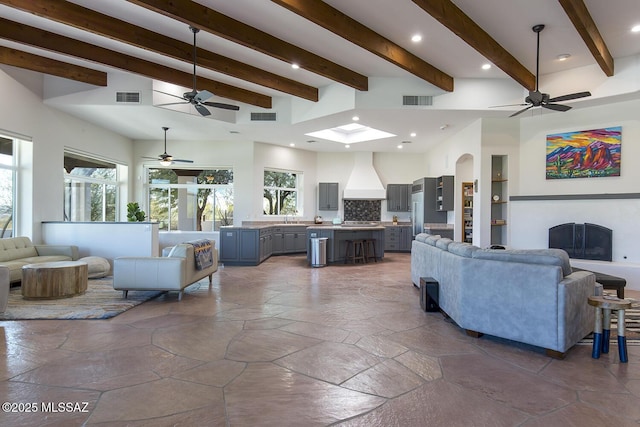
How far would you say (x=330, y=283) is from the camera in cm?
602

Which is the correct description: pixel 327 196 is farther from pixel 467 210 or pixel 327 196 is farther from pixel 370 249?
pixel 467 210

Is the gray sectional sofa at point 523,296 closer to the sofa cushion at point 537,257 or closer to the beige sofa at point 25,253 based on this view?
the sofa cushion at point 537,257

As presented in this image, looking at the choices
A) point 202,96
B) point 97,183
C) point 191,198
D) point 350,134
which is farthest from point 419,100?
point 97,183

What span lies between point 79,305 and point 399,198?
28.8 feet

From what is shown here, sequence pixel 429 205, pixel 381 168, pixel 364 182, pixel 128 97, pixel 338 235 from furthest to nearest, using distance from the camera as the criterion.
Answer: pixel 381 168
pixel 364 182
pixel 429 205
pixel 338 235
pixel 128 97

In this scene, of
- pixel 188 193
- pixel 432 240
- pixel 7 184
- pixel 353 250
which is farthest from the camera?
pixel 188 193

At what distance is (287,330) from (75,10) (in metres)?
4.65

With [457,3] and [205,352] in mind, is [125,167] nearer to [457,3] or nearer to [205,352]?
[205,352]

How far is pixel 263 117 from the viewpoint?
7758 mm

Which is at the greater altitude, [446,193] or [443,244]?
[446,193]

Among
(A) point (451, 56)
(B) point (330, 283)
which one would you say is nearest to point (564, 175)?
(A) point (451, 56)

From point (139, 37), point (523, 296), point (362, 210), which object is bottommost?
point (523, 296)

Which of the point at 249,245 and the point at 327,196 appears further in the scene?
the point at 327,196

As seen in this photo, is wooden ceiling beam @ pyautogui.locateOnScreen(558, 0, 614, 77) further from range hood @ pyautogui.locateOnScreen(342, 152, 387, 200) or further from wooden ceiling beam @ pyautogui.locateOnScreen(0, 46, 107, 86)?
wooden ceiling beam @ pyautogui.locateOnScreen(0, 46, 107, 86)
